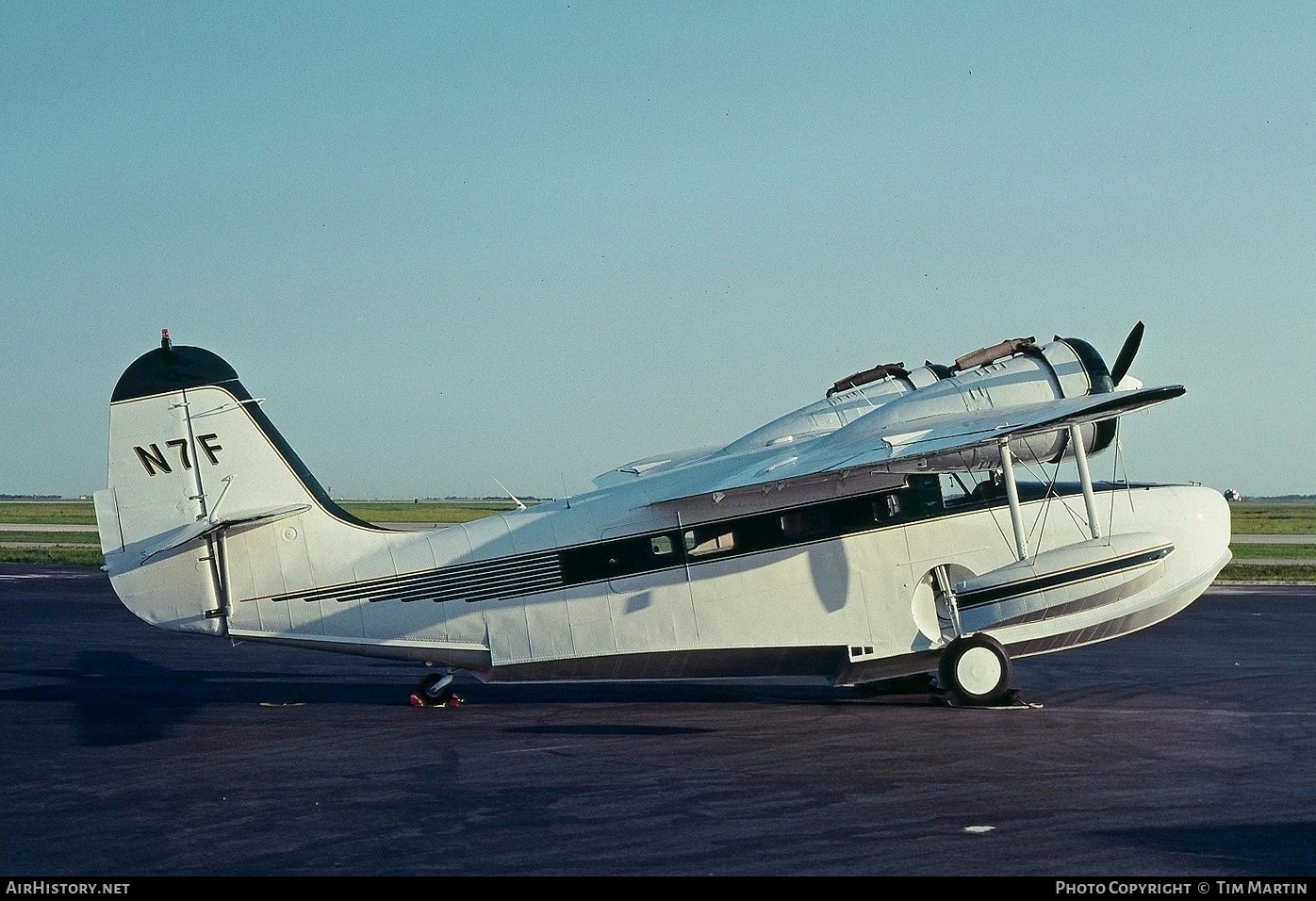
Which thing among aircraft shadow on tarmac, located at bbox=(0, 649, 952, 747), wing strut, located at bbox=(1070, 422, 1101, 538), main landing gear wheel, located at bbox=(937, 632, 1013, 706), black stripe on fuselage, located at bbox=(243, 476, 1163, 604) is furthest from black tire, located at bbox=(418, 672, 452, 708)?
wing strut, located at bbox=(1070, 422, 1101, 538)

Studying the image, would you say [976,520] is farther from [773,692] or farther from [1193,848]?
[1193,848]

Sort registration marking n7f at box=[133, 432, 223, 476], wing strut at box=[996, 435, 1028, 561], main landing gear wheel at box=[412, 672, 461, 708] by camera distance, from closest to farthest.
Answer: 1. wing strut at box=[996, 435, 1028, 561]
2. registration marking n7f at box=[133, 432, 223, 476]
3. main landing gear wheel at box=[412, 672, 461, 708]

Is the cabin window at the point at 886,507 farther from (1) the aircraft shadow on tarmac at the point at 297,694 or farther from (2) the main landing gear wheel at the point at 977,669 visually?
(1) the aircraft shadow on tarmac at the point at 297,694

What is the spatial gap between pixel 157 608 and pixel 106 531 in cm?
117

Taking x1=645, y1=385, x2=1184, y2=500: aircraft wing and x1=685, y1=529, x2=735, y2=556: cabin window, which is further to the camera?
x1=685, y1=529, x2=735, y2=556: cabin window

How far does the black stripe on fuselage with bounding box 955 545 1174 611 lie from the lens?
14.9 m

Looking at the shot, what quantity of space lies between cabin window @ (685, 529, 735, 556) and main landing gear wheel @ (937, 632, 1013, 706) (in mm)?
3061

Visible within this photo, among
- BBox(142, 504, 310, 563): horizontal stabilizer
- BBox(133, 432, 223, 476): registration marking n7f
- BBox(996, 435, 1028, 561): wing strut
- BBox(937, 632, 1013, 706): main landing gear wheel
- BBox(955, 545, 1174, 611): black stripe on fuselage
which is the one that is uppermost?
BBox(133, 432, 223, 476): registration marking n7f

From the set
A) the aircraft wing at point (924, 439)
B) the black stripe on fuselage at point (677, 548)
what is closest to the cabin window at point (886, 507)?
the black stripe on fuselage at point (677, 548)

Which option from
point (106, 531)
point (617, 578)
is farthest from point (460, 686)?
point (106, 531)

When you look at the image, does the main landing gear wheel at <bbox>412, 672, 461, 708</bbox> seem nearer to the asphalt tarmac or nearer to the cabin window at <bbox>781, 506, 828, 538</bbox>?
the asphalt tarmac

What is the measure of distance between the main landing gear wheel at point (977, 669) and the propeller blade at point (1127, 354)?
154 inches

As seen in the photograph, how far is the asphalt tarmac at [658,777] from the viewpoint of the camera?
8.78 meters

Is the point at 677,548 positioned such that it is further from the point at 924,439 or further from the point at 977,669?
the point at 977,669
